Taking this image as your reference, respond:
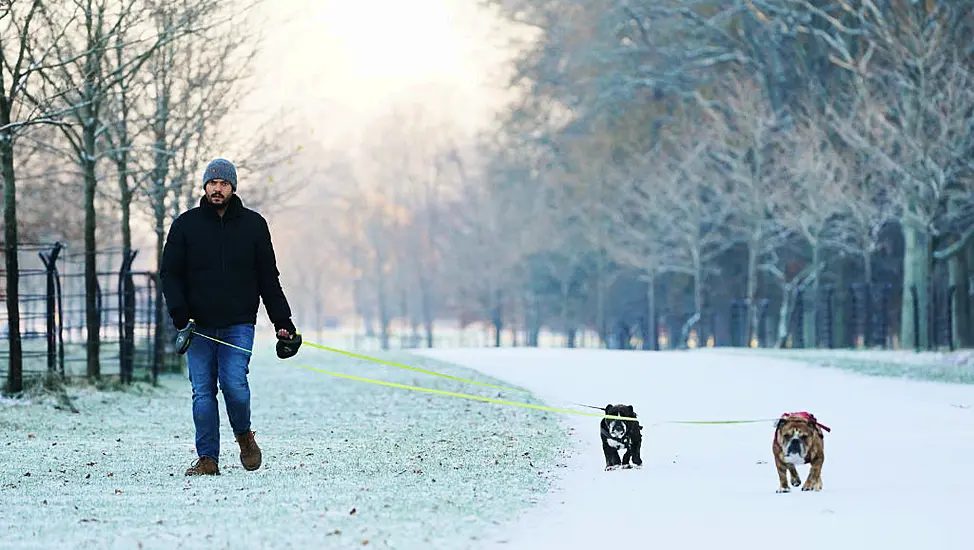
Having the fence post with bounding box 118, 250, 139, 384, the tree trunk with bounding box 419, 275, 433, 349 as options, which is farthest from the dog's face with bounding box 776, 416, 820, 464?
the tree trunk with bounding box 419, 275, 433, 349

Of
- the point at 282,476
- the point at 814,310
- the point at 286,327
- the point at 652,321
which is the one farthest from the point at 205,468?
the point at 652,321

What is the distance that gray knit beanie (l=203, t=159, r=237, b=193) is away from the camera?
11328 millimetres

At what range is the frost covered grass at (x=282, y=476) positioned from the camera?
866 centimetres

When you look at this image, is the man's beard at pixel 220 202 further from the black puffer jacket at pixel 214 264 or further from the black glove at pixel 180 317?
the black glove at pixel 180 317

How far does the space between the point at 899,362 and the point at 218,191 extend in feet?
63.2

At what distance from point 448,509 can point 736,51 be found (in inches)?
1513

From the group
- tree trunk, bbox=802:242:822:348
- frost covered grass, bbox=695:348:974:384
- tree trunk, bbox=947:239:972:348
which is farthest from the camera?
tree trunk, bbox=802:242:822:348

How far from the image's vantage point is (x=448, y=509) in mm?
9555

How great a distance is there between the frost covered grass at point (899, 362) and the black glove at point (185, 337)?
45.8 feet

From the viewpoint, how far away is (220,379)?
38.0 ft

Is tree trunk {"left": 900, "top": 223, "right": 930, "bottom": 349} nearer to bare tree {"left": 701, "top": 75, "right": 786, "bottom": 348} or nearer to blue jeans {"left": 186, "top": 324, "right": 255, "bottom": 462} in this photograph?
bare tree {"left": 701, "top": 75, "right": 786, "bottom": 348}

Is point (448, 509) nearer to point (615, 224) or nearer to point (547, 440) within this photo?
point (547, 440)

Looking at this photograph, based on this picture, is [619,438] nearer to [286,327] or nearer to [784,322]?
[286,327]

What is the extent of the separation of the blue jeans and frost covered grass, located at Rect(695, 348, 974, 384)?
13.6 m
